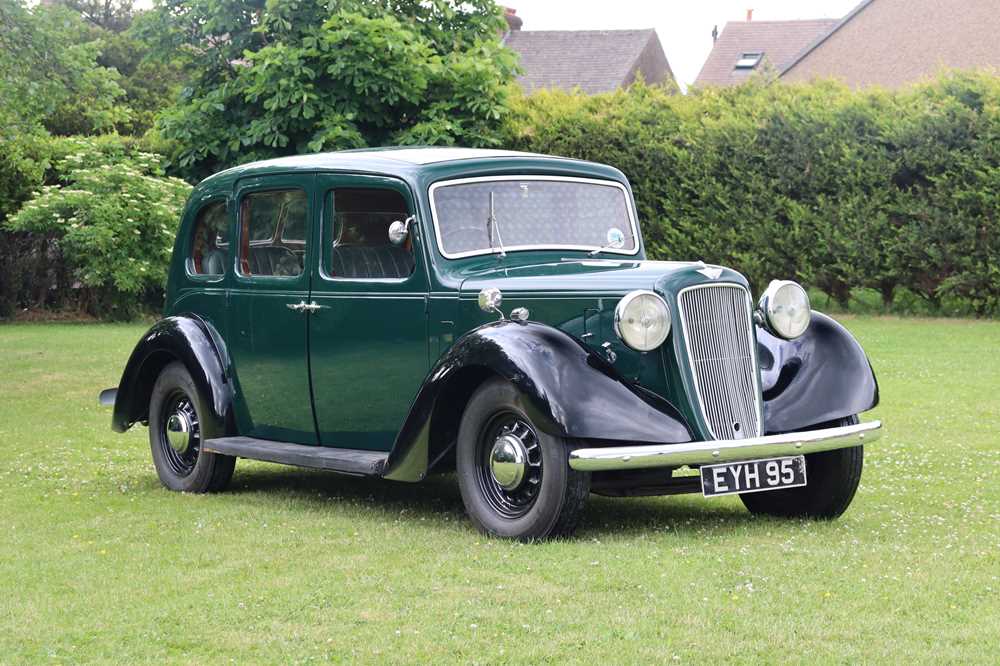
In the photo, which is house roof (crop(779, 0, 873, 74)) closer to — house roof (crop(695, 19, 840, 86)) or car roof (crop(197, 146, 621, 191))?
house roof (crop(695, 19, 840, 86))

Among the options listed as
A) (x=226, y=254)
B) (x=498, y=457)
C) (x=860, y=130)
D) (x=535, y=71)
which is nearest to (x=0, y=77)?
(x=226, y=254)

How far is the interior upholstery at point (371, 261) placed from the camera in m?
7.78

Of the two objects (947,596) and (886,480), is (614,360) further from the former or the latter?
→ (886,480)

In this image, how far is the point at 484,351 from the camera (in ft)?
22.3

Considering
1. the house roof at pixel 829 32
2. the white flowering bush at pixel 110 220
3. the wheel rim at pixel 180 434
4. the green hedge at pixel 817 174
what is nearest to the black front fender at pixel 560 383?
the wheel rim at pixel 180 434

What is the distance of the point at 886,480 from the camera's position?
862cm

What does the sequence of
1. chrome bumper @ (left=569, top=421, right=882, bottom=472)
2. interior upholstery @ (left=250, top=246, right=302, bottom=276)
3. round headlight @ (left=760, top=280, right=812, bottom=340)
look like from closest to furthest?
chrome bumper @ (left=569, top=421, right=882, bottom=472), round headlight @ (left=760, top=280, right=812, bottom=340), interior upholstery @ (left=250, top=246, right=302, bottom=276)

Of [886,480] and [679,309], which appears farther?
[886,480]

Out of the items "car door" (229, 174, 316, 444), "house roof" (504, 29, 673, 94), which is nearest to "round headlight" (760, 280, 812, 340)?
"car door" (229, 174, 316, 444)

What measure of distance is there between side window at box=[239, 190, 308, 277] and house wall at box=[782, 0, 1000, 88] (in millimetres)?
34006

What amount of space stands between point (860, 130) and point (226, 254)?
14267mm

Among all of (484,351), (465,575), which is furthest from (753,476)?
(465,575)

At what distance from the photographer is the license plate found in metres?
6.62

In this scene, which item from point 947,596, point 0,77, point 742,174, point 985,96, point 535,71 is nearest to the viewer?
point 947,596
